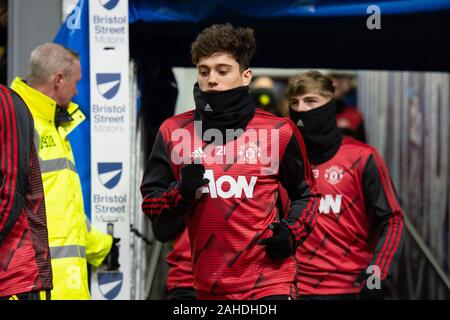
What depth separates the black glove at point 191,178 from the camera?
434 cm

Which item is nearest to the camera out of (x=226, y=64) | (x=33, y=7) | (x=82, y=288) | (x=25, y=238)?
(x=25, y=238)

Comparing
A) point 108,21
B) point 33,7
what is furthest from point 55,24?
point 108,21

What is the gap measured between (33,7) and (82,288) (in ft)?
6.19

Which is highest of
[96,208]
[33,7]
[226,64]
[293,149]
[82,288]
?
[33,7]

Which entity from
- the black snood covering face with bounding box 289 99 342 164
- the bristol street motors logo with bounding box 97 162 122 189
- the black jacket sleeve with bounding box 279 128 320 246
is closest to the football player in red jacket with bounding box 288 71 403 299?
the black snood covering face with bounding box 289 99 342 164

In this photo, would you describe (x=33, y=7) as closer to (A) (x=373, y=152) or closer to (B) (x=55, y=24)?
(B) (x=55, y=24)

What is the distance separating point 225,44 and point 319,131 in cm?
149

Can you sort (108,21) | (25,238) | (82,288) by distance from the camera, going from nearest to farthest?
(25,238) → (82,288) → (108,21)

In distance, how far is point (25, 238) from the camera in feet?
13.6

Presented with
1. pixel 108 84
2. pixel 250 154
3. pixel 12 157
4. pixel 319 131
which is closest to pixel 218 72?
pixel 250 154

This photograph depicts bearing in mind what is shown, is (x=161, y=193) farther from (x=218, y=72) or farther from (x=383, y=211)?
(x=383, y=211)

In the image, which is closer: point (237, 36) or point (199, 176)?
point (199, 176)

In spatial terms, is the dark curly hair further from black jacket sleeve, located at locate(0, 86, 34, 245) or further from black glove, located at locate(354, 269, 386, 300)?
black glove, located at locate(354, 269, 386, 300)

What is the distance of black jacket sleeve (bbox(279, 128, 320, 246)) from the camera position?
4695mm
